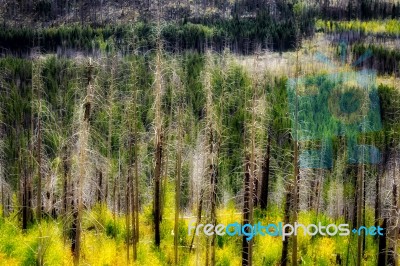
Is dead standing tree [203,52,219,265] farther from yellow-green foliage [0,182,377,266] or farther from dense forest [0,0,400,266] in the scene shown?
yellow-green foliage [0,182,377,266]

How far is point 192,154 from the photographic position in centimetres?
5753

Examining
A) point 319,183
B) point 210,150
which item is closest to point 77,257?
point 210,150

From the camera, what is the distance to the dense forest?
30703mm

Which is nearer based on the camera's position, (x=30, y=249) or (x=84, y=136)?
(x=84, y=136)

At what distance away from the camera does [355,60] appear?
168m

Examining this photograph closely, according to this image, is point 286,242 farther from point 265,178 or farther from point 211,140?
point 265,178

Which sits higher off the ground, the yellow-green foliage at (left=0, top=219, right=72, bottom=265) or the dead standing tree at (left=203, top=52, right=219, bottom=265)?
→ the dead standing tree at (left=203, top=52, right=219, bottom=265)

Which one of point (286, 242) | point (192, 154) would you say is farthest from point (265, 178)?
point (192, 154)

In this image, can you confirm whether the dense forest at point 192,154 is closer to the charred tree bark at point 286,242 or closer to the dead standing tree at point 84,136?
the dead standing tree at point 84,136

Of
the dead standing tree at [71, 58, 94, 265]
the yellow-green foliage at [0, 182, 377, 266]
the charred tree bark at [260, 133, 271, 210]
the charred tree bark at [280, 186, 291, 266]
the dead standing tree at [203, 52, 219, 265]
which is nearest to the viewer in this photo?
the dead standing tree at [71, 58, 94, 265]

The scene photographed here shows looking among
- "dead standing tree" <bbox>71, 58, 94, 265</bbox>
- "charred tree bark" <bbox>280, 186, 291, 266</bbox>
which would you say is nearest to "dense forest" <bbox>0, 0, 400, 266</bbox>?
"dead standing tree" <bbox>71, 58, 94, 265</bbox>

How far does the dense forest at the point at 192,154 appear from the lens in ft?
101

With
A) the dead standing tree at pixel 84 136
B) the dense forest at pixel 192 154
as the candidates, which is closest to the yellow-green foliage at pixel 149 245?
the dense forest at pixel 192 154

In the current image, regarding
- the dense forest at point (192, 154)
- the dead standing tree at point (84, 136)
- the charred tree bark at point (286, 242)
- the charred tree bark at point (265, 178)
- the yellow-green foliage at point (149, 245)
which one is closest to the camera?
the dead standing tree at point (84, 136)
